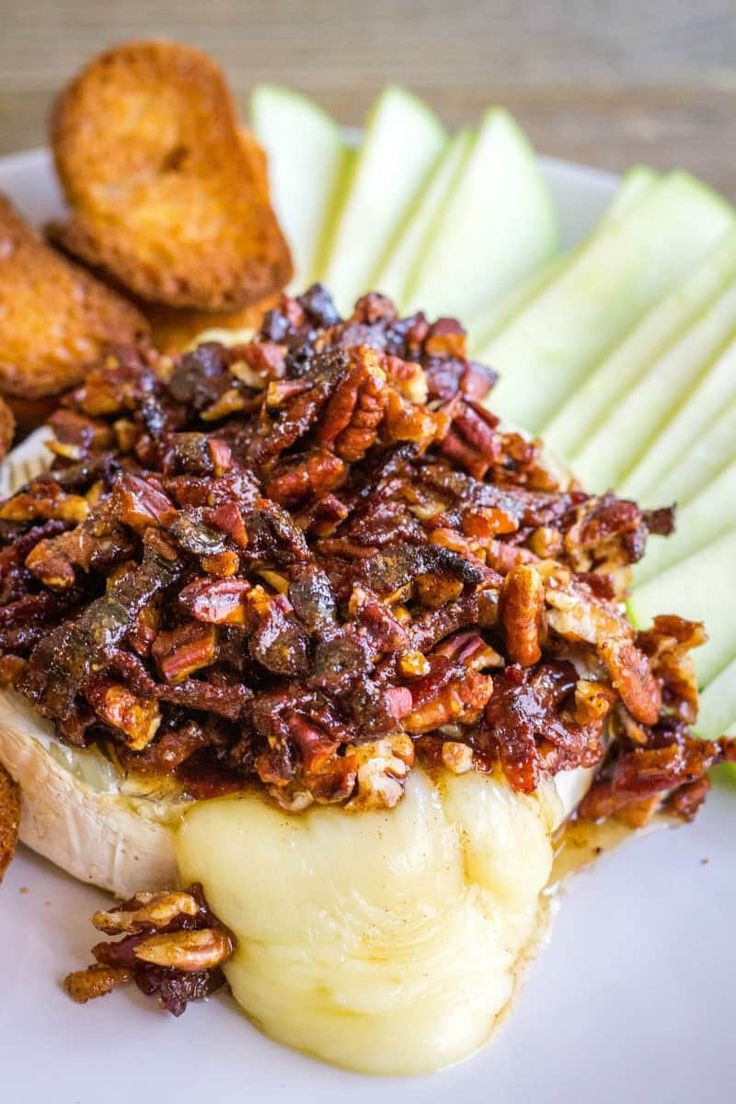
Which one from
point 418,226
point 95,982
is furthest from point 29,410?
point 95,982

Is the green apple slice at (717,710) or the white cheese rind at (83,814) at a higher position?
the green apple slice at (717,710)

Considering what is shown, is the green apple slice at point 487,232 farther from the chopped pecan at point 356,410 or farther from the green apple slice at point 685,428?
the chopped pecan at point 356,410

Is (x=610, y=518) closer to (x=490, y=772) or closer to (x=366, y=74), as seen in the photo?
(x=490, y=772)

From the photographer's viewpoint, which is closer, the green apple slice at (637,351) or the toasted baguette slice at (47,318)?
the green apple slice at (637,351)

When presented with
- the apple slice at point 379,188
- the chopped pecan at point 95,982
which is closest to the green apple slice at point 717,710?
the chopped pecan at point 95,982

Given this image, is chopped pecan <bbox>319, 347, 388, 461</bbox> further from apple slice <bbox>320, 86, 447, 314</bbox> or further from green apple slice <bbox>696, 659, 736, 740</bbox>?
apple slice <bbox>320, 86, 447, 314</bbox>

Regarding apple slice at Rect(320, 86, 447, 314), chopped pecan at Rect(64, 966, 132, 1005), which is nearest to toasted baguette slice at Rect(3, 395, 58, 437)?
apple slice at Rect(320, 86, 447, 314)
